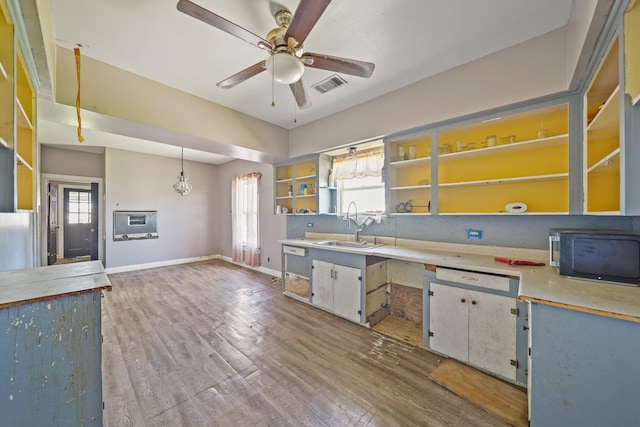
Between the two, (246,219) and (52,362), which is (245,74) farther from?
(246,219)

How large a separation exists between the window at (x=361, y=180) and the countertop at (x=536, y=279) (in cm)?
75

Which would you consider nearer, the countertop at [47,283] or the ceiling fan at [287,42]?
the countertop at [47,283]

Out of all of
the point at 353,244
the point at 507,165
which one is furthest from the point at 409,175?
the point at 353,244

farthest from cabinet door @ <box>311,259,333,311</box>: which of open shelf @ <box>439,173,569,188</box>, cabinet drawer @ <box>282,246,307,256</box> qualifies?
open shelf @ <box>439,173,569,188</box>

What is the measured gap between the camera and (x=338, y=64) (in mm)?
1928

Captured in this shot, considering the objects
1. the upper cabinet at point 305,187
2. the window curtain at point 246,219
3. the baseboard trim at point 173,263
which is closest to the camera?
the upper cabinet at point 305,187

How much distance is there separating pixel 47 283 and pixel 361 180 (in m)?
3.37

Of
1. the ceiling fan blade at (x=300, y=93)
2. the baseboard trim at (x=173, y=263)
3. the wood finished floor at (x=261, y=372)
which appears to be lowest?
the wood finished floor at (x=261, y=372)

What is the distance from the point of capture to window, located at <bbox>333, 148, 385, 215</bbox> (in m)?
3.41

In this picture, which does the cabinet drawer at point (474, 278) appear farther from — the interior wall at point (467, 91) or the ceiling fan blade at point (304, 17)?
the ceiling fan blade at point (304, 17)

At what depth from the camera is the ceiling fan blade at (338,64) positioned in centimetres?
184

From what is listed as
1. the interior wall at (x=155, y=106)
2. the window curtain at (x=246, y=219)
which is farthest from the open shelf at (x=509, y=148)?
the window curtain at (x=246, y=219)

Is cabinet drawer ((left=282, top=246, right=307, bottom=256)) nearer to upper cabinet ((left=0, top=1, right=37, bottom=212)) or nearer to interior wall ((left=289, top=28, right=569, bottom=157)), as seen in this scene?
interior wall ((left=289, top=28, right=569, bottom=157))

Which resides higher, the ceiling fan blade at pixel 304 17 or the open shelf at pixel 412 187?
the ceiling fan blade at pixel 304 17
